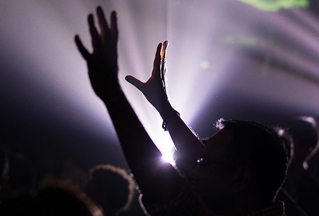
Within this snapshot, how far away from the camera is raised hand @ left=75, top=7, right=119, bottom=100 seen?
1024mm

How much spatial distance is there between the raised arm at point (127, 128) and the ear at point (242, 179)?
324 mm

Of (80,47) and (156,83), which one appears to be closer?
(80,47)

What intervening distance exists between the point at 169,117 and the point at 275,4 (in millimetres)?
3396

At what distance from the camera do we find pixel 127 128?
3.42ft

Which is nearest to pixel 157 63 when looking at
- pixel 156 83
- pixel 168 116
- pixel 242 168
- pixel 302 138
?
pixel 156 83

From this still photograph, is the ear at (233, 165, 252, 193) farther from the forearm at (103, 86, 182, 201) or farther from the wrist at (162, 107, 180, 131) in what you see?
the wrist at (162, 107, 180, 131)

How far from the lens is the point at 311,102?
5121 millimetres

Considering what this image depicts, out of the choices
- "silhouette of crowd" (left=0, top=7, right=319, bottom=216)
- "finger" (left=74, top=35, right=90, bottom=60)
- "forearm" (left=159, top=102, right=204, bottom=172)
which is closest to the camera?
"silhouette of crowd" (left=0, top=7, right=319, bottom=216)

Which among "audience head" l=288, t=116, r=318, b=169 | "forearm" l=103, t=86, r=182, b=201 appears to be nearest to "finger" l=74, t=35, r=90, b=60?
"forearm" l=103, t=86, r=182, b=201

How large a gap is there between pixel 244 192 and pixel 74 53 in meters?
3.57

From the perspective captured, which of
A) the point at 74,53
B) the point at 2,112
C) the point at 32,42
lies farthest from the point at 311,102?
the point at 2,112

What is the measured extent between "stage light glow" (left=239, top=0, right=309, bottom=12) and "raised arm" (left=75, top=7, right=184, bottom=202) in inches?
153

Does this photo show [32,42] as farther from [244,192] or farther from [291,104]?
[244,192]

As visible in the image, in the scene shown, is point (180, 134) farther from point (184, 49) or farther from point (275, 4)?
point (275, 4)
